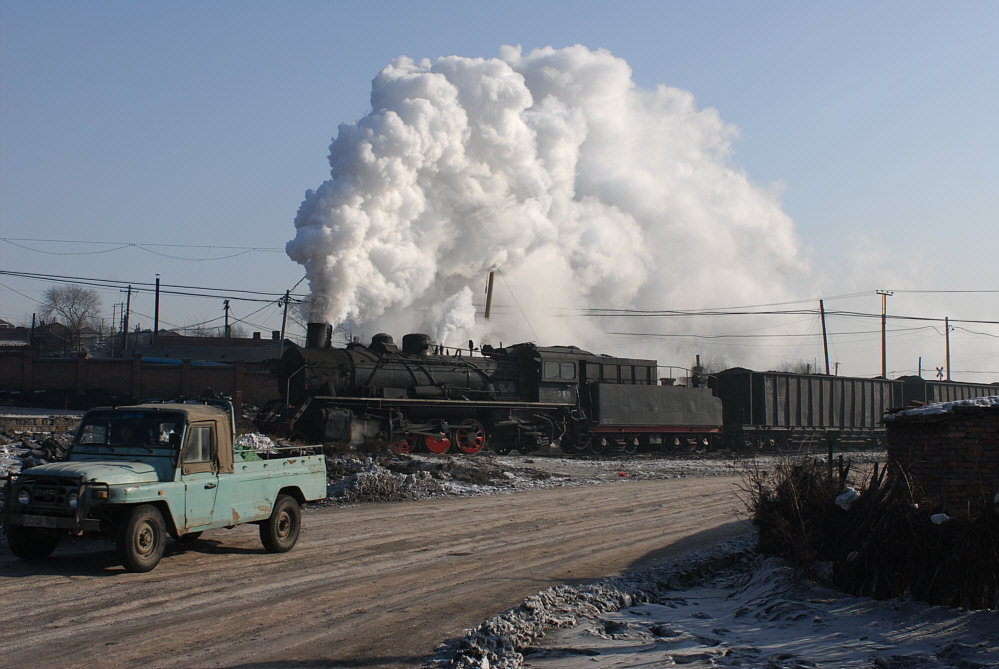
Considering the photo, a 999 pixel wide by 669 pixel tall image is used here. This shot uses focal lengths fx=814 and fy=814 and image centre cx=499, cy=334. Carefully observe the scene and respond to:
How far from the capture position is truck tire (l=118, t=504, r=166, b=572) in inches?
305

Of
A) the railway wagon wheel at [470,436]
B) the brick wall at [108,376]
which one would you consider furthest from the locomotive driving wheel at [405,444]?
the brick wall at [108,376]

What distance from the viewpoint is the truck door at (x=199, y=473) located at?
27.4 feet

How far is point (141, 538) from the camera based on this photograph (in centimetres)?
793

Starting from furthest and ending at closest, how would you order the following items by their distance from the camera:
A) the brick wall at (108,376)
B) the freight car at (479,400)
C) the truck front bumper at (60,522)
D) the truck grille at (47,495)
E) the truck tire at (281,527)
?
the brick wall at (108,376) < the freight car at (479,400) < the truck tire at (281,527) < the truck grille at (47,495) < the truck front bumper at (60,522)

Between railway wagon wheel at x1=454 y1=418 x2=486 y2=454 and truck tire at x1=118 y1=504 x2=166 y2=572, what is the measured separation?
15424mm

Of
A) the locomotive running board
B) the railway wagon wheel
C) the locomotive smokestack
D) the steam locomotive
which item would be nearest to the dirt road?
the steam locomotive

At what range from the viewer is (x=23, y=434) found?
2114cm

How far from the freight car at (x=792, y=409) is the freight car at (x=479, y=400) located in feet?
4.51

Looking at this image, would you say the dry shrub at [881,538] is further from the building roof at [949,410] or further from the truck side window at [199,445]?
the truck side window at [199,445]

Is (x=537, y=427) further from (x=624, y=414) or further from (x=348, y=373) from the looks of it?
(x=348, y=373)

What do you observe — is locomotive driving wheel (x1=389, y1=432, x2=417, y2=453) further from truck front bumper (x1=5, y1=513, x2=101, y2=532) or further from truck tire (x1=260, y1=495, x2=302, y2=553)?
truck front bumper (x1=5, y1=513, x2=101, y2=532)

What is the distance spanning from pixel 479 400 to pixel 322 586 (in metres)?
16.9

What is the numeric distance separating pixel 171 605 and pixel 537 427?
64.7ft

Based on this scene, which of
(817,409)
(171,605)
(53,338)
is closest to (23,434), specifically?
(171,605)
